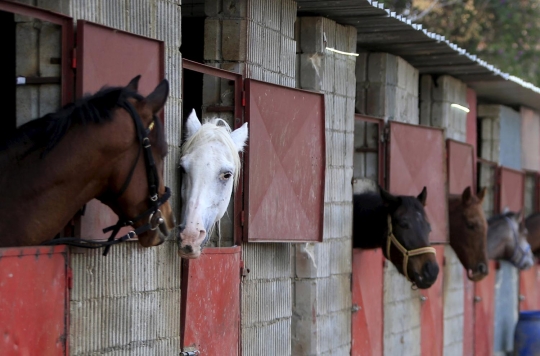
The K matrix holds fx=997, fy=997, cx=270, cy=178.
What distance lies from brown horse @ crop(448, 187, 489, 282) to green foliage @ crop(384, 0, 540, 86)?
830 centimetres

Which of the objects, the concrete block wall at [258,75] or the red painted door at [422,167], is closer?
the concrete block wall at [258,75]

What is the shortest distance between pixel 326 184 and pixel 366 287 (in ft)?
4.05

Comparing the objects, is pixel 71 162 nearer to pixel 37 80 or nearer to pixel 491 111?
pixel 37 80

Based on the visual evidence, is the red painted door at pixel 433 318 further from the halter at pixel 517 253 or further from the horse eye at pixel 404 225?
the halter at pixel 517 253

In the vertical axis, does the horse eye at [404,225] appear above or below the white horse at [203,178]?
below

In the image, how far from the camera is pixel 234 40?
6.49 m

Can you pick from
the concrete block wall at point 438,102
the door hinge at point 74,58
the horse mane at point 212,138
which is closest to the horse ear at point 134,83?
the door hinge at point 74,58

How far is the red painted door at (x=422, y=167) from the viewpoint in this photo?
346 inches

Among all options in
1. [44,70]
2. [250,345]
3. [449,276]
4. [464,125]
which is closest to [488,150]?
[464,125]

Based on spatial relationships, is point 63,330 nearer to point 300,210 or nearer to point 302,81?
point 300,210

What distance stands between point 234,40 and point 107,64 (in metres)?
1.76

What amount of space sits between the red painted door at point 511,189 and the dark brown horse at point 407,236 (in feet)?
15.8

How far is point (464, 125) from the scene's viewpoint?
11555 millimetres

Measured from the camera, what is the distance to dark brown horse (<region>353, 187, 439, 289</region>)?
7.93 m
